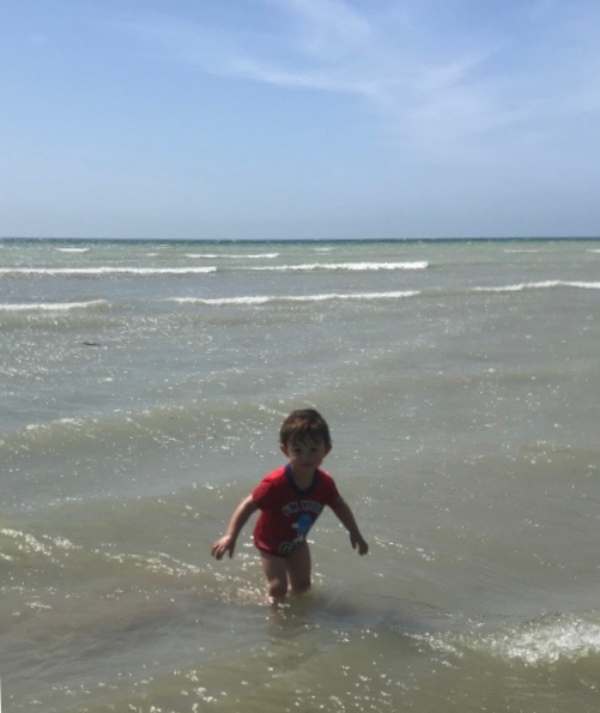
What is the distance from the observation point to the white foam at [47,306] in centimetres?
1569

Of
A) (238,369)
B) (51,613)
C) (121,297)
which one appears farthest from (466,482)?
(121,297)

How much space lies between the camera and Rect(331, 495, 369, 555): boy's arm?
4.15 meters

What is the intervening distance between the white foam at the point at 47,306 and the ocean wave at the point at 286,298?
5.88 ft

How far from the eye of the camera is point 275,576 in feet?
13.5

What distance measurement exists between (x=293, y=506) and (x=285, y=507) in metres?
0.04

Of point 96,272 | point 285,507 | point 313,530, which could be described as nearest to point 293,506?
point 285,507

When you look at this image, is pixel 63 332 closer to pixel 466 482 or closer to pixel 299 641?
pixel 466 482

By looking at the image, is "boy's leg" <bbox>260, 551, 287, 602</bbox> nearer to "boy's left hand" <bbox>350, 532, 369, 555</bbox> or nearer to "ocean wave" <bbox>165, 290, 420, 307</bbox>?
"boy's left hand" <bbox>350, 532, 369, 555</bbox>

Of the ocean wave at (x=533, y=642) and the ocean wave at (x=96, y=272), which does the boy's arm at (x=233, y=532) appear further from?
the ocean wave at (x=96, y=272)

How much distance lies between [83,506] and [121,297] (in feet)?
46.6

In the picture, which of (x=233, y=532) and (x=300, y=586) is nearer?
(x=233, y=532)

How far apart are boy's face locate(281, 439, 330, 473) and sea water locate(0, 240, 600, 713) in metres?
0.58

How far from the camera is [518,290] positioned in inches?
781

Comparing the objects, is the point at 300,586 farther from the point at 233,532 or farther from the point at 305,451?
the point at 305,451
